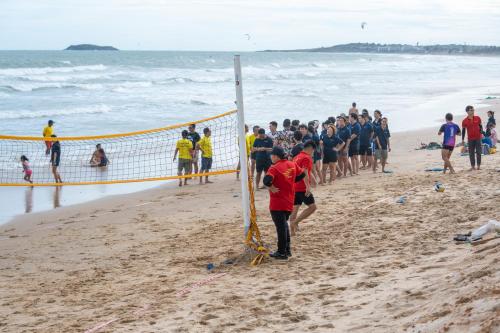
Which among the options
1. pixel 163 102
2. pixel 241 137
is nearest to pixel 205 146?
pixel 241 137

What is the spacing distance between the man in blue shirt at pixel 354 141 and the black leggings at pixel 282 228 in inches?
275

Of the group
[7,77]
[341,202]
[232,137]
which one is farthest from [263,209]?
[7,77]

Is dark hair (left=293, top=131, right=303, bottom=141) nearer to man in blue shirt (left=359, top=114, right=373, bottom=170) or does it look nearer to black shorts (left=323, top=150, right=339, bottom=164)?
black shorts (left=323, top=150, right=339, bottom=164)

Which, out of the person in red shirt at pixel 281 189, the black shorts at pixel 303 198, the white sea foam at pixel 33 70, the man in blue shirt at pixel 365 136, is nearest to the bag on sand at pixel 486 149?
the man in blue shirt at pixel 365 136

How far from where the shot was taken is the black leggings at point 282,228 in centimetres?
809

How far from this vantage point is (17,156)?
19625 millimetres

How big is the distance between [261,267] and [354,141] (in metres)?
7.64

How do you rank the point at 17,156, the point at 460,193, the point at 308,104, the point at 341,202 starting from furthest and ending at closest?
the point at 308,104 < the point at 17,156 < the point at 341,202 < the point at 460,193

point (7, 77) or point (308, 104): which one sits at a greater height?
point (7, 77)

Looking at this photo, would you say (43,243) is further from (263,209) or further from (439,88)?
(439,88)

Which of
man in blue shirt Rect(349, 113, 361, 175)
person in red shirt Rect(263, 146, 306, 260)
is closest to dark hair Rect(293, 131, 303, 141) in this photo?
man in blue shirt Rect(349, 113, 361, 175)

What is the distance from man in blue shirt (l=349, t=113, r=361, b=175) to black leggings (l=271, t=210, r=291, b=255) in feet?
22.9

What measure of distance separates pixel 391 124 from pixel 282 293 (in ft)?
68.6

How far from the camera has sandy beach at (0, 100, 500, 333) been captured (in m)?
5.75
